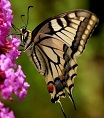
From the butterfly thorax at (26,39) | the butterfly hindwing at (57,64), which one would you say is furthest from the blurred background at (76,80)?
the butterfly thorax at (26,39)

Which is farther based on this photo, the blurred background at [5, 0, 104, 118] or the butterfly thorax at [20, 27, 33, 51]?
the blurred background at [5, 0, 104, 118]

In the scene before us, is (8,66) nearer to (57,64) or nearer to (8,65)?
(8,65)

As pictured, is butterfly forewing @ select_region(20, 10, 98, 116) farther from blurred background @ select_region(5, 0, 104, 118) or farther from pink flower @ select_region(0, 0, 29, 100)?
blurred background @ select_region(5, 0, 104, 118)

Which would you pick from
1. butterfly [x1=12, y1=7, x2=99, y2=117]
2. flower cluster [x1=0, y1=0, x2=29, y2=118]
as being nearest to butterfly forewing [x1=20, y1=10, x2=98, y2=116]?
butterfly [x1=12, y1=7, x2=99, y2=117]

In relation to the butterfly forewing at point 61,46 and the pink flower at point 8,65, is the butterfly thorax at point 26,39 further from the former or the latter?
the pink flower at point 8,65

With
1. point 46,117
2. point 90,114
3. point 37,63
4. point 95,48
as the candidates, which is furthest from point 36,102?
point 37,63

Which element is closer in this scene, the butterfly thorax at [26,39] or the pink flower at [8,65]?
the pink flower at [8,65]

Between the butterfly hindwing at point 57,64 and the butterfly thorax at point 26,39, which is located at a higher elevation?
the butterfly thorax at point 26,39
